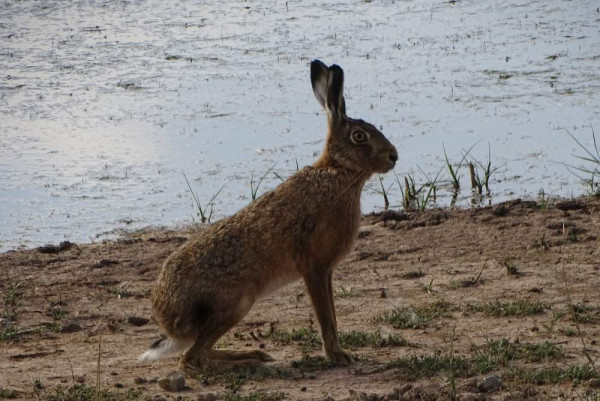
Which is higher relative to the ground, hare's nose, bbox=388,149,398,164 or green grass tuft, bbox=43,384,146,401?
hare's nose, bbox=388,149,398,164

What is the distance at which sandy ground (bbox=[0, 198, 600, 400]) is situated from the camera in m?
6.02

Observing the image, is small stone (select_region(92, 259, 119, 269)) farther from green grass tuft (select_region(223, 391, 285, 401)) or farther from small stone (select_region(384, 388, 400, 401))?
small stone (select_region(384, 388, 400, 401))

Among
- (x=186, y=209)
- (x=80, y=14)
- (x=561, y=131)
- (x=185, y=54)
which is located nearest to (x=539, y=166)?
(x=561, y=131)

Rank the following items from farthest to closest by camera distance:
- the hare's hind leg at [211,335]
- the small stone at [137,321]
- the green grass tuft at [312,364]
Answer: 1. the small stone at [137,321]
2. the green grass tuft at [312,364]
3. the hare's hind leg at [211,335]

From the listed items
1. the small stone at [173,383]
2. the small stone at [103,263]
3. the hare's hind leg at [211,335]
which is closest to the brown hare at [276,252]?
the hare's hind leg at [211,335]

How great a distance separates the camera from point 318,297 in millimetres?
6512

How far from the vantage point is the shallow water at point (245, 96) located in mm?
10273

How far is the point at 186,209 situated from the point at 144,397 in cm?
431

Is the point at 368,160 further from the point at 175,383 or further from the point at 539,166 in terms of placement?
the point at 539,166

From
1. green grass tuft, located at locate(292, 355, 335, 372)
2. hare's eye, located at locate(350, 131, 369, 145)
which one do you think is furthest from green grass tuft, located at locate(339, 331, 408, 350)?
hare's eye, located at locate(350, 131, 369, 145)

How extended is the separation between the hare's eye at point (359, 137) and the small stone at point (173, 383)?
168cm

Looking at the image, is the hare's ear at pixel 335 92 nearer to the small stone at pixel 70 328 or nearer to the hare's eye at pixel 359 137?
the hare's eye at pixel 359 137

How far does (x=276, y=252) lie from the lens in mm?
6441

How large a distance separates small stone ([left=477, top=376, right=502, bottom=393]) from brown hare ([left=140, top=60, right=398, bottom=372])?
2.86 ft
